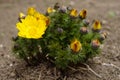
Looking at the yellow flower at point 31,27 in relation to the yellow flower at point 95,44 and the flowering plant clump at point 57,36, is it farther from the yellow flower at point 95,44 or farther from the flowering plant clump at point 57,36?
the yellow flower at point 95,44

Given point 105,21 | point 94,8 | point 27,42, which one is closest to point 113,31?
point 105,21

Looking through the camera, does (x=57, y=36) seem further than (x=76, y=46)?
Yes

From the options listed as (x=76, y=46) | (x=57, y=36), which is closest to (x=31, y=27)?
(x=57, y=36)

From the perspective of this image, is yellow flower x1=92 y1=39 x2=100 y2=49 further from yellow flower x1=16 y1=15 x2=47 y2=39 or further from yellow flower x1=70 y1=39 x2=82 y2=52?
yellow flower x1=16 y1=15 x2=47 y2=39

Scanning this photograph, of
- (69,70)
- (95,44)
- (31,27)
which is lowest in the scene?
(69,70)

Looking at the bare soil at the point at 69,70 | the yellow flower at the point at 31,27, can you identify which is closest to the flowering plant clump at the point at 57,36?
the yellow flower at the point at 31,27

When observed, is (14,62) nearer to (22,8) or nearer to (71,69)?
(71,69)

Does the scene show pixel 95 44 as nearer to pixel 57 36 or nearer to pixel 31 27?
pixel 57 36
